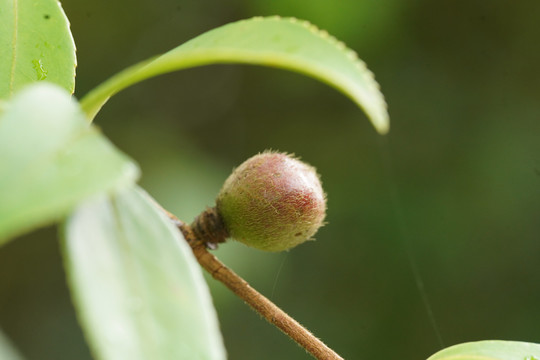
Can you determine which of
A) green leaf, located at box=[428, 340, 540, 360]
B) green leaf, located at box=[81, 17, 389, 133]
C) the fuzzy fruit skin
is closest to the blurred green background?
the fuzzy fruit skin

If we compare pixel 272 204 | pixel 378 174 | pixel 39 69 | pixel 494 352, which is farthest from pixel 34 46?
pixel 378 174

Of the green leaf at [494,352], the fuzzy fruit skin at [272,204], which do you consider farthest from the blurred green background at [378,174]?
the green leaf at [494,352]

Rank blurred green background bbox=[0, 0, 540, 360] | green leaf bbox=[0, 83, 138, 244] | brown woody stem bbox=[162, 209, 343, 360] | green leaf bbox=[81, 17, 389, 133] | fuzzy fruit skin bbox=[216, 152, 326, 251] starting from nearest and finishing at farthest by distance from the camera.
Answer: green leaf bbox=[0, 83, 138, 244] < green leaf bbox=[81, 17, 389, 133] < brown woody stem bbox=[162, 209, 343, 360] < fuzzy fruit skin bbox=[216, 152, 326, 251] < blurred green background bbox=[0, 0, 540, 360]

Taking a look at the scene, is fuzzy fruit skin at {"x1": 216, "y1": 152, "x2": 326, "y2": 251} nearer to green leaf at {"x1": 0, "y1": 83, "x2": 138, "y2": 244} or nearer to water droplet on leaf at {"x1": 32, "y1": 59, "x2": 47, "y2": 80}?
water droplet on leaf at {"x1": 32, "y1": 59, "x2": 47, "y2": 80}

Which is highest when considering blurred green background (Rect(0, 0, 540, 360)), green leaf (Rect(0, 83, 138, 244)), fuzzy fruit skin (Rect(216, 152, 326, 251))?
blurred green background (Rect(0, 0, 540, 360))

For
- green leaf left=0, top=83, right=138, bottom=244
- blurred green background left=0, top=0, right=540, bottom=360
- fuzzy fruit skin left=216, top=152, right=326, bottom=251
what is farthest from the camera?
blurred green background left=0, top=0, right=540, bottom=360

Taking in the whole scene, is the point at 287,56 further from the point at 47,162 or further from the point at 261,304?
the point at 261,304
